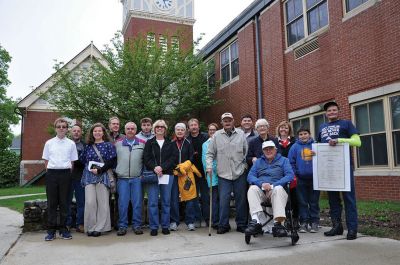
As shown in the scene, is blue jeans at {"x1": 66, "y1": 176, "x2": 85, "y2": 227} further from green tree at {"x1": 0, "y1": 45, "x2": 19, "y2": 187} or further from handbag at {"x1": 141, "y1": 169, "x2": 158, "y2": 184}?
green tree at {"x1": 0, "y1": 45, "x2": 19, "y2": 187}

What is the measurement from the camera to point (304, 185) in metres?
6.19

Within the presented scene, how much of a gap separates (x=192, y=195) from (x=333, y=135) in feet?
8.26

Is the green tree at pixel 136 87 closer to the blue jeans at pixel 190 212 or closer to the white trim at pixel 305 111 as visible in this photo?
the white trim at pixel 305 111

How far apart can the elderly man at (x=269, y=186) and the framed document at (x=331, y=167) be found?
1.73ft

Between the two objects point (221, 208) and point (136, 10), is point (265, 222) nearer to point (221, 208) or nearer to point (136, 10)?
point (221, 208)

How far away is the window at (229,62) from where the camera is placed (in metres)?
15.6

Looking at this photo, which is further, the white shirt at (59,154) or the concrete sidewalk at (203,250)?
the white shirt at (59,154)

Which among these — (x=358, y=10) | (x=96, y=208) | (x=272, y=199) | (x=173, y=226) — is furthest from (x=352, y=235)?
(x=358, y=10)

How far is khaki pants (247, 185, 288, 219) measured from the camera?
521 cm

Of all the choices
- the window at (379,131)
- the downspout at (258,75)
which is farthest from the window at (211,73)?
the window at (379,131)

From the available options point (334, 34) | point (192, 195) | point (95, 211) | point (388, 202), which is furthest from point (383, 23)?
point (95, 211)

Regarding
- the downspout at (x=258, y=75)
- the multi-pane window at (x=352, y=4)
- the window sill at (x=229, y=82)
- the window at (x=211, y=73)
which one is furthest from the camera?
the window at (x=211, y=73)

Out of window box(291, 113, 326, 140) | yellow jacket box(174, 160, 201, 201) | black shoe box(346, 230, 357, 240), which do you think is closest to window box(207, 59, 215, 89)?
window box(291, 113, 326, 140)

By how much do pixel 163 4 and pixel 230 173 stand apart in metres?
25.2
